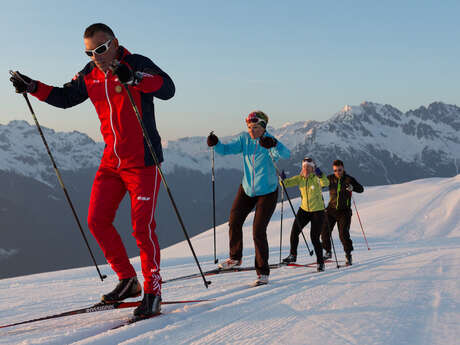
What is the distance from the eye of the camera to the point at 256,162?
219 inches

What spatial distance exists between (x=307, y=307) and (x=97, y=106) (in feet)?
8.17

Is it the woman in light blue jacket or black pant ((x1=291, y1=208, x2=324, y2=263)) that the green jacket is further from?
the woman in light blue jacket

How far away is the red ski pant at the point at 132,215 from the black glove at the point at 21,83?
103 centimetres

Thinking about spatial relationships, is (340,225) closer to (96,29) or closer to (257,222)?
(257,222)

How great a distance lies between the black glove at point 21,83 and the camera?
3814mm

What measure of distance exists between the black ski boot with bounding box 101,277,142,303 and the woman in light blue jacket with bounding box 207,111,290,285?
175 centimetres

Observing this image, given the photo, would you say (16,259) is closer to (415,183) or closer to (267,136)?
(415,183)

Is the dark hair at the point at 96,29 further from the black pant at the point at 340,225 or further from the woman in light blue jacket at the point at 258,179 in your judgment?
the black pant at the point at 340,225

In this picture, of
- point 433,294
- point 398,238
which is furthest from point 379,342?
point 398,238

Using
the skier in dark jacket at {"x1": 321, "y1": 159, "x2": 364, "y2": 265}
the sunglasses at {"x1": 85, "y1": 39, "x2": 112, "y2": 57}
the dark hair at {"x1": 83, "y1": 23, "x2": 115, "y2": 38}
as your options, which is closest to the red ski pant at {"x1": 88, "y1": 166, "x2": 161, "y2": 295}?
the sunglasses at {"x1": 85, "y1": 39, "x2": 112, "y2": 57}

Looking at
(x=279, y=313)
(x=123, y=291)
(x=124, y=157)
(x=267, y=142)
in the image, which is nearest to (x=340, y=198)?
(x=267, y=142)

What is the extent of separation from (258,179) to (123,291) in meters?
2.45

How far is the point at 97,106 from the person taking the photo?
362 centimetres

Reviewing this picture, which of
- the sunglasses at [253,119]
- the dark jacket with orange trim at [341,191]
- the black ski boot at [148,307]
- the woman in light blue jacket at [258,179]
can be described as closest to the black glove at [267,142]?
the woman in light blue jacket at [258,179]
